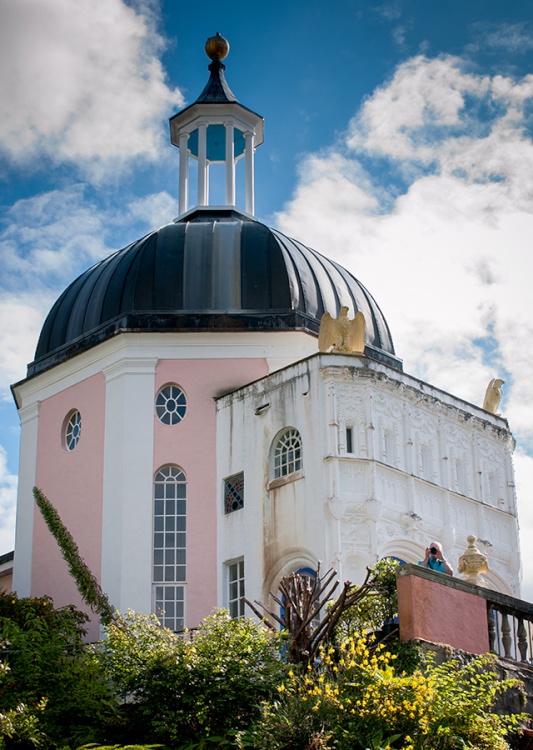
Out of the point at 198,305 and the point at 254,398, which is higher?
the point at 198,305

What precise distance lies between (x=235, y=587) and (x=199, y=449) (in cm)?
365

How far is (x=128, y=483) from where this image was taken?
32.5 metres

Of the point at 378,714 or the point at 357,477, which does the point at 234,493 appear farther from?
the point at 378,714

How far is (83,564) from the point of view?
31297 millimetres

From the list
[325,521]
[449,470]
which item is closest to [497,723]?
[325,521]

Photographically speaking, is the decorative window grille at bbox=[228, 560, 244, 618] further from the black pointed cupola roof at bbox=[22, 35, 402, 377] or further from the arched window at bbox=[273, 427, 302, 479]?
the black pointed cupola roof at bbox=[22, 35, 402, 377]

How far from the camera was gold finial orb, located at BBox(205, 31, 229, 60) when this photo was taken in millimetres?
42438

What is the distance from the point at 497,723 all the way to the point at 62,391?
19.5 m

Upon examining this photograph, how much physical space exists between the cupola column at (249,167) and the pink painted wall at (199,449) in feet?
23.3

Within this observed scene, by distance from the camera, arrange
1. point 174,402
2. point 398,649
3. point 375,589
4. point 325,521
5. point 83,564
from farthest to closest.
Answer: point 174,402 → point 83,564 → point 325,521 → point 375,589 → point 398,649

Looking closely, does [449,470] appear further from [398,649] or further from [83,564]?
[398,649]

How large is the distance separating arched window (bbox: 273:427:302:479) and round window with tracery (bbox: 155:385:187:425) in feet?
11.1

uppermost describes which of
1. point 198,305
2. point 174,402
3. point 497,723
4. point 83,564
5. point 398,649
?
point 198,305

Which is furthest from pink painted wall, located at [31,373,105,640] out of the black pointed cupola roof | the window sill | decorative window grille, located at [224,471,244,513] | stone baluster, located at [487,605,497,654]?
stone baluster, located at [487,605,497,654]
